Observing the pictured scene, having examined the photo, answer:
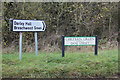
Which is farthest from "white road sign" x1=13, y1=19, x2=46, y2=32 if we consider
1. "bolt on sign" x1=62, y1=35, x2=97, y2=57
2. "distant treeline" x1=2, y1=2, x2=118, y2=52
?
"distant treeline" x1=2, y1=2, x2=118, y2=52

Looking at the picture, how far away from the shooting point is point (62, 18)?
1236 centimetres

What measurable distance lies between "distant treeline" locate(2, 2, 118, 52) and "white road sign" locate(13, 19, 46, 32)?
11.9 feet

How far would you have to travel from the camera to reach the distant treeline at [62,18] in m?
11.7

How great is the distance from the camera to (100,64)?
21.3 ft

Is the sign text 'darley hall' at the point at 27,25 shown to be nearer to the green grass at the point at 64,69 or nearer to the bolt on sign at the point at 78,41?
the bolt on sign at the point at 78,41

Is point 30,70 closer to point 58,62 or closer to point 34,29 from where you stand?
point 58,62

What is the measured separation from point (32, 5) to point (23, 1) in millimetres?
703

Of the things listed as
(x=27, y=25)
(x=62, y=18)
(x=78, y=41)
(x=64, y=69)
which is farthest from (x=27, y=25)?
(x=62, y=18)

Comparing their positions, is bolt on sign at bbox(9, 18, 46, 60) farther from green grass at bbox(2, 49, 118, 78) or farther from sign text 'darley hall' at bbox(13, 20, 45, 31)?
green grass at bbox(2, 49, 118, 78)

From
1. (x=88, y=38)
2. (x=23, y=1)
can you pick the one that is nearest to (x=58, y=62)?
(x=88, y=38)

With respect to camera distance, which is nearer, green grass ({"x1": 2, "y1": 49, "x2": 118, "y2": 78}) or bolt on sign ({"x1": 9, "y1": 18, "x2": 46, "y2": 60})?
green grass ({"x1": 2, "y1": 49, "x2": 118, "y2": 78})

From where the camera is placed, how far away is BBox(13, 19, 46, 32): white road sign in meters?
7.44

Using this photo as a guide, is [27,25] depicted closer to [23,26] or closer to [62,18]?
[23,26]

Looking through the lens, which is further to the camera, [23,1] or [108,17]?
[108,17]
